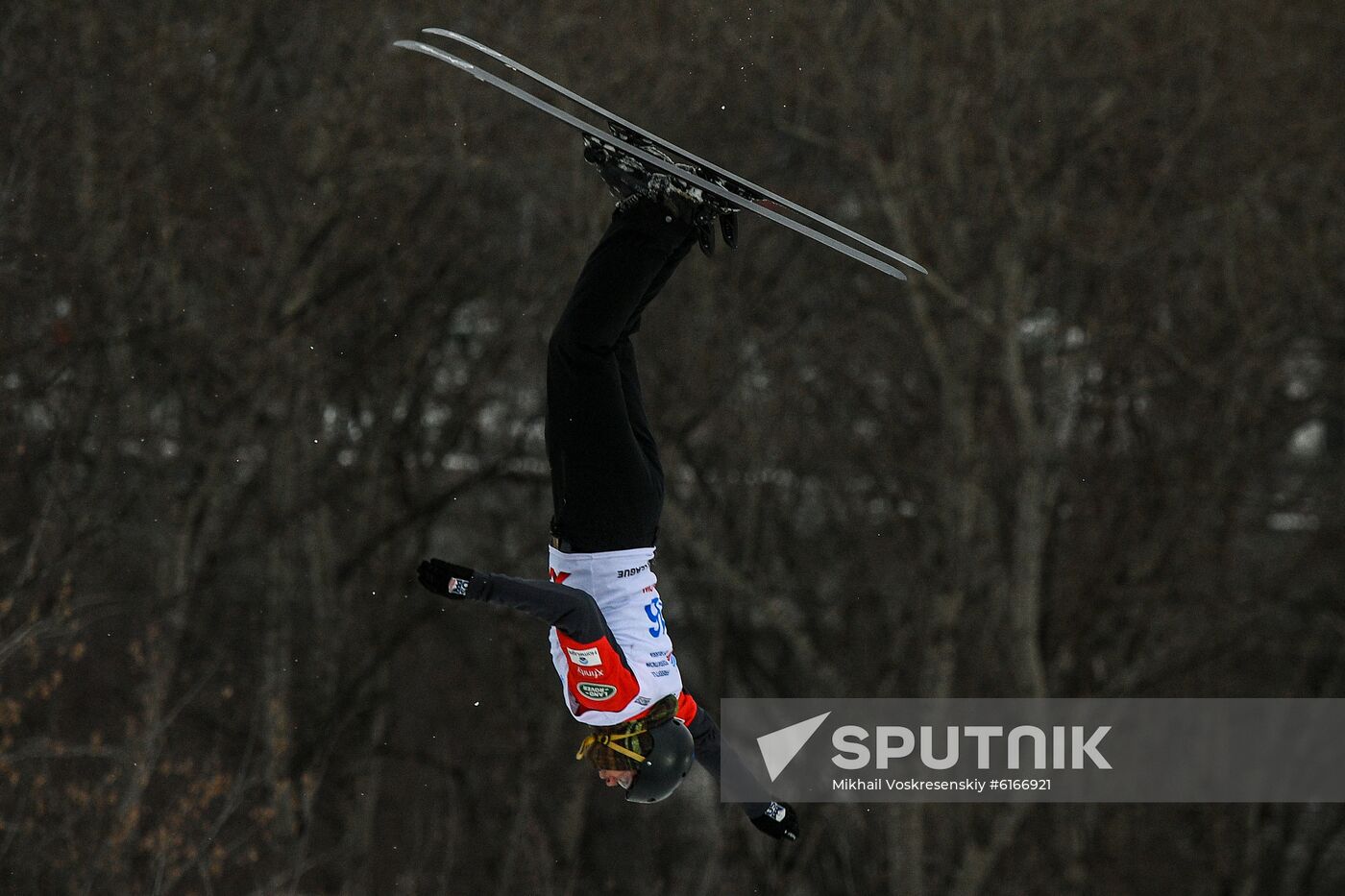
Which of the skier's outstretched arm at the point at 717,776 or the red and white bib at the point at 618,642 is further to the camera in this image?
the skier's outstretched arm at the point at 717,776

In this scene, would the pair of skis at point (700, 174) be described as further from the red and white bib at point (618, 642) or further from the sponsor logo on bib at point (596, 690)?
the sponsor logo on bib at point (596, 690)

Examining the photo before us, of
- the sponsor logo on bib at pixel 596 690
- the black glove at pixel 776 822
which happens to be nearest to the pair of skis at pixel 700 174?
the sponsor logo on bib at pixel 596 690

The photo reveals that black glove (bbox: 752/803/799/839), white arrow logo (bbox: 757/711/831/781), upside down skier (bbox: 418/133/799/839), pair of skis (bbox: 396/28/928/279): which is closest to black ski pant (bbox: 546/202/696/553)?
upside down skier (bbox: 418/133/799/839)

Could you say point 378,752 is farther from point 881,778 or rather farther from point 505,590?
point 505,590

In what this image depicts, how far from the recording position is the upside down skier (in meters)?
5.21

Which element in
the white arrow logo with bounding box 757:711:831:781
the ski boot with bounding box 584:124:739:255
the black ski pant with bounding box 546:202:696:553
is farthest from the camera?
the white arrow logo with bounding box 757:711:831:781

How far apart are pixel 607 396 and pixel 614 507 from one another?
369mm

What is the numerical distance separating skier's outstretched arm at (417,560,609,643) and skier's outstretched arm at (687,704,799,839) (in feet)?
2.93

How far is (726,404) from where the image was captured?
18.6m

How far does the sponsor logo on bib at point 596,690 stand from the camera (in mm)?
5555

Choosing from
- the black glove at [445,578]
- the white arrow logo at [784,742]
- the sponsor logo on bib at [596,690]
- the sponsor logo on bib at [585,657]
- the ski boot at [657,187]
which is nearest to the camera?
the black glove at [445,578]

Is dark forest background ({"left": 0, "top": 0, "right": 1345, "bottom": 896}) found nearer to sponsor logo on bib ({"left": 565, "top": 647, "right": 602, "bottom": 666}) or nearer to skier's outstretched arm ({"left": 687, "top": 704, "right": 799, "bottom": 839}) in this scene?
skier's outstretched arm ({"left": 687, "top": 704, "right": 799, "bottom": 839})

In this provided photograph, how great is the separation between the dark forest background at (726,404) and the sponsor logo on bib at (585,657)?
10180 millimetres

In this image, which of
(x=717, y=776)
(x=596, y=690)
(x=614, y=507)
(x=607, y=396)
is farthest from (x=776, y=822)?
(x=607, y=396)
